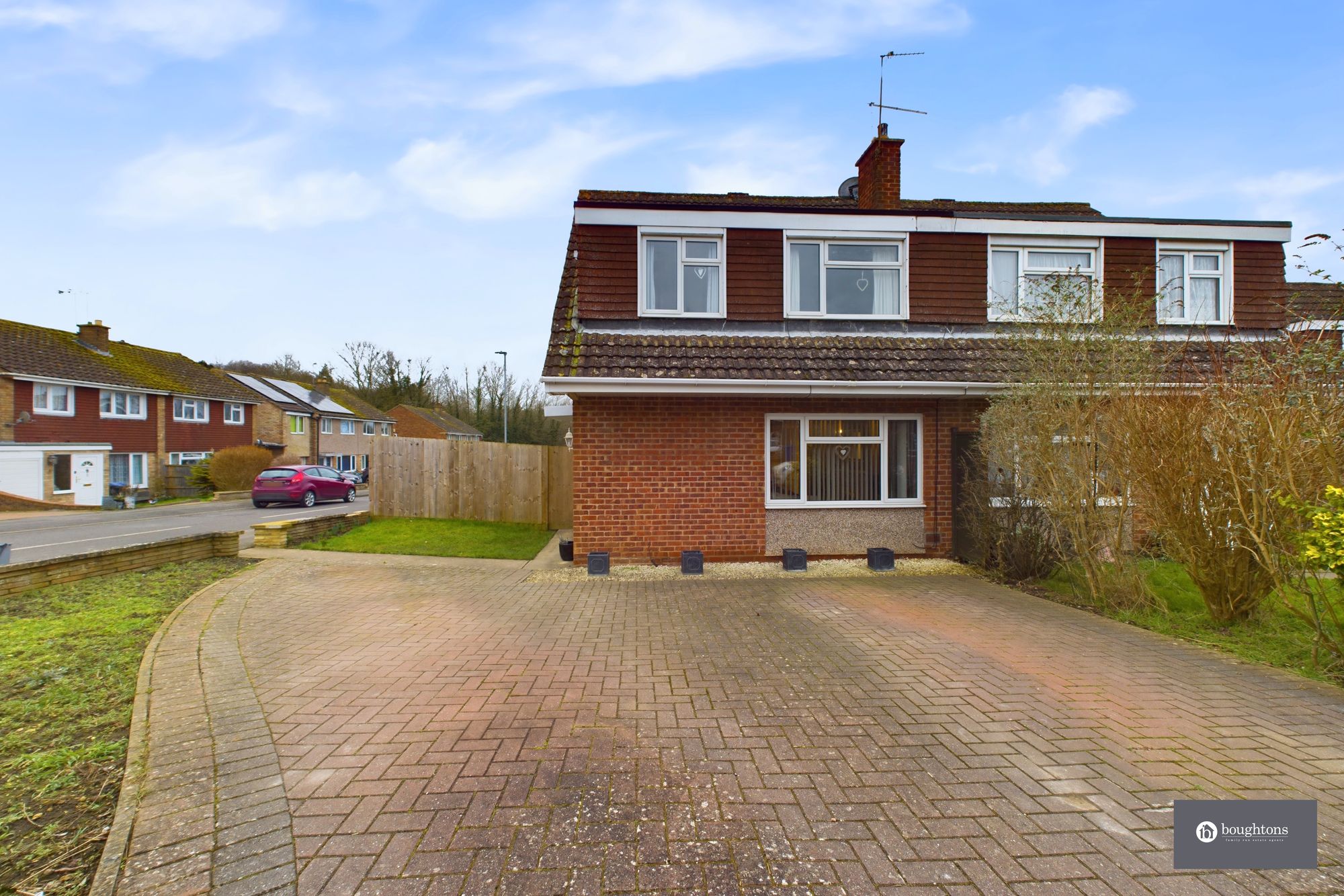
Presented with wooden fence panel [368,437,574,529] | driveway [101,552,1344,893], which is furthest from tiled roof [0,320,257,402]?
driveway [101,552,1344,893]

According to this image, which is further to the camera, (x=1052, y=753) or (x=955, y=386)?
(x=955, y=386)

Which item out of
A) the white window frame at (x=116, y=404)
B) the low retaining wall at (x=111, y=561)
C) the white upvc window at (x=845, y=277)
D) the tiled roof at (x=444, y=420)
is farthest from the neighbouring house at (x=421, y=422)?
the white upvc window at (x=845, y=277)

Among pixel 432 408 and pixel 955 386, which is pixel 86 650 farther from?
pixel 432 408

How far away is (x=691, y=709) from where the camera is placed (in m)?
3.85

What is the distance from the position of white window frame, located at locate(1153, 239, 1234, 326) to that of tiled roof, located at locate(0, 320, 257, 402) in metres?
34.5

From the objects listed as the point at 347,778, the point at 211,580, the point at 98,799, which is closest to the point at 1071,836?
the point at 347,778

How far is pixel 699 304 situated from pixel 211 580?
7.91 meters

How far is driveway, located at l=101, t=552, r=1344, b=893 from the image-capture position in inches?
94.3

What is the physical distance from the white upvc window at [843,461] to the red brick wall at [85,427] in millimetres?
28888

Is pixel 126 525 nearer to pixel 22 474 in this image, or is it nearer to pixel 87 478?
pixel 22 474

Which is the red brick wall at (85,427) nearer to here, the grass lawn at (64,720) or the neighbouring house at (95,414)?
the neighbouring house at (95,414)

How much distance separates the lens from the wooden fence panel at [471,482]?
1392 centimetres

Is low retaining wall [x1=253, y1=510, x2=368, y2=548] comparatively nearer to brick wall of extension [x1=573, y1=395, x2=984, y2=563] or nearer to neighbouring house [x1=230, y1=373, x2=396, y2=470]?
brick wall of extension [x1=573, y1=395, x2=984, y2=563]

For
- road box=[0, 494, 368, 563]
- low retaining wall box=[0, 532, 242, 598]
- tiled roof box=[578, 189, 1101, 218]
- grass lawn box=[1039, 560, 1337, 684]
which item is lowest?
road box=[0, 494, 368, 563]
